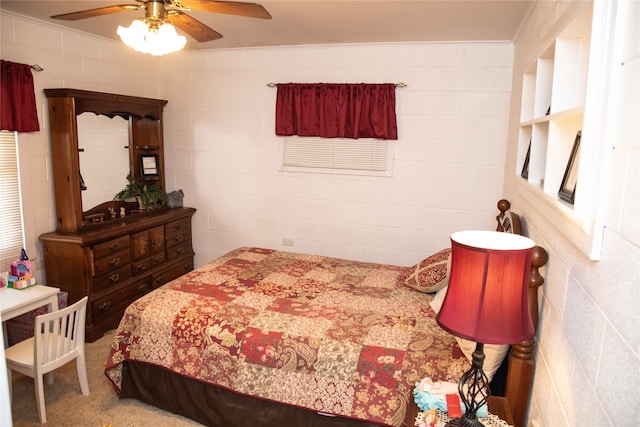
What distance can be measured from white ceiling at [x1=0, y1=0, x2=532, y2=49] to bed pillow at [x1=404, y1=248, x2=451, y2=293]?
1.63m

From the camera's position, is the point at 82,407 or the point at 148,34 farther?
the point at 82,407

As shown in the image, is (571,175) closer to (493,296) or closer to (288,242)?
(493,296)

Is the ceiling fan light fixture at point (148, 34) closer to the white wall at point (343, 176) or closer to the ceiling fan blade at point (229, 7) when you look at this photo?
the ceiling fan blade at point (229, 7)

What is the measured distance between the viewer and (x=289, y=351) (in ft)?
7.79

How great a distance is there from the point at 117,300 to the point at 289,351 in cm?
213

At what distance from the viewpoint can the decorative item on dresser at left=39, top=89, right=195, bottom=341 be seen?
3521 millimetres

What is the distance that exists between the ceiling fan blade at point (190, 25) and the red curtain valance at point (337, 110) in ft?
5.30

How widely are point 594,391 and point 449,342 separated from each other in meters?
1.25

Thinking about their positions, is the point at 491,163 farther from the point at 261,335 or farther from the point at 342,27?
the point at 261,335

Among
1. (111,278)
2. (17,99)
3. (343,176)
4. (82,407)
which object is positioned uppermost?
(17,99)

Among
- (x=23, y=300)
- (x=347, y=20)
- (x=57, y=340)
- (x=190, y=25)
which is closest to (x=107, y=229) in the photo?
(x=23, y=300)

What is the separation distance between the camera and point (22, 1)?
119 inches

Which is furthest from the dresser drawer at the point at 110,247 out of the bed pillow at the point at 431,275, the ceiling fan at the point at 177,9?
the bed pillow at the point at 431,275

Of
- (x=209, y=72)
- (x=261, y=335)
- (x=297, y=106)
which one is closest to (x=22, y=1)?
(x=209, y=72)
